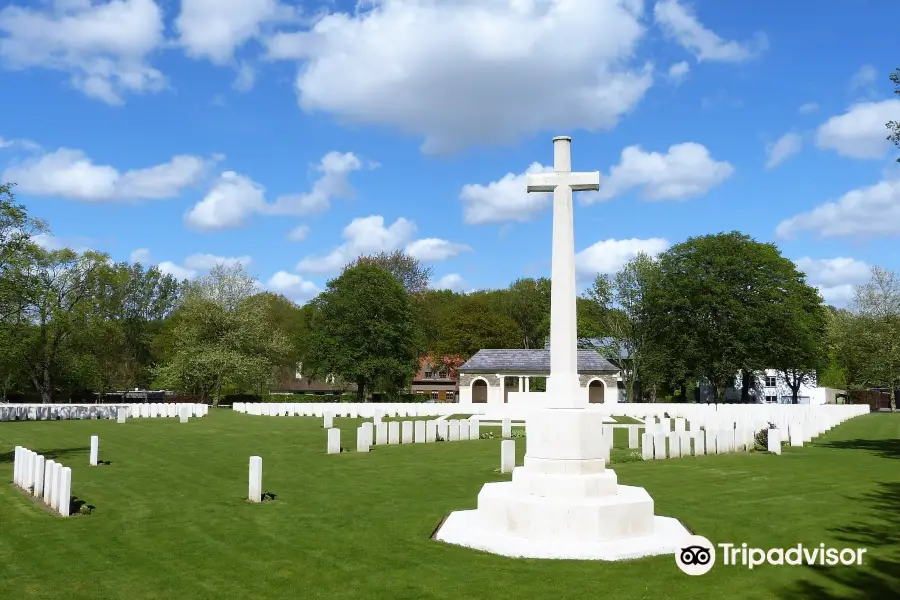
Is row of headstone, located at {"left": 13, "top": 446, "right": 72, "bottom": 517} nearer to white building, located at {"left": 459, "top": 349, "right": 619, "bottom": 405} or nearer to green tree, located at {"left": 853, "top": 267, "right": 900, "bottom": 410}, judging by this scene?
white building, located at {"left": 459, "top": 349, "right": 619, "bottom": 405}

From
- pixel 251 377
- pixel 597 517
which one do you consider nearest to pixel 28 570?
pixel 597 517

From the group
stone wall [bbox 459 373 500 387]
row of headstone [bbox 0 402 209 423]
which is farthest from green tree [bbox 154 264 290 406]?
stone wall [bbox 459 373 500 387]

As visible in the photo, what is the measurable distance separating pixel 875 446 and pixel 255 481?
20775 mm

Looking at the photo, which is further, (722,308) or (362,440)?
(722,308)

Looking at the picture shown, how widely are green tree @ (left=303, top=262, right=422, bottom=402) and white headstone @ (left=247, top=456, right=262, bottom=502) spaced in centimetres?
4115

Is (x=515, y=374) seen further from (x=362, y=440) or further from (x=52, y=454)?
(x=52, y=454)

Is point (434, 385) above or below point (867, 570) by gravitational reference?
above

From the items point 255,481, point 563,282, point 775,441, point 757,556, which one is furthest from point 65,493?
point 775,441

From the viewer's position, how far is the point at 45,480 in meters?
13.5

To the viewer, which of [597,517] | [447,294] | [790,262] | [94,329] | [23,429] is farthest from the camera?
[447,294]

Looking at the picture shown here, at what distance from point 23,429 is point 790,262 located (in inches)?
2168

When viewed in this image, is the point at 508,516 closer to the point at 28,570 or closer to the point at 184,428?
the point at 28,570

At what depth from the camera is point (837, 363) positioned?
75938mm

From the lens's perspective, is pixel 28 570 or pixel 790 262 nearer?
pixel 28 570
